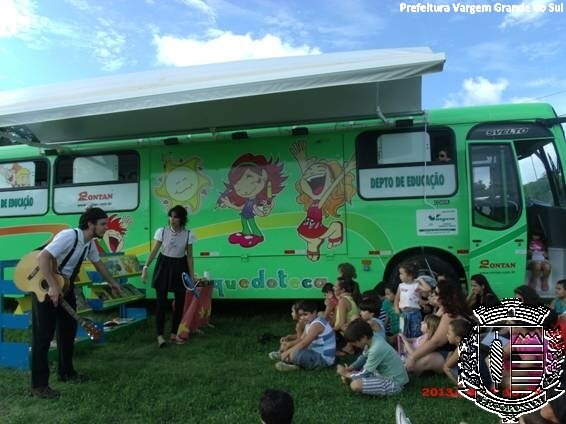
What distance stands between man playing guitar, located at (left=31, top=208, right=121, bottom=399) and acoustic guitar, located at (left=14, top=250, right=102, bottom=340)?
6 centimetres

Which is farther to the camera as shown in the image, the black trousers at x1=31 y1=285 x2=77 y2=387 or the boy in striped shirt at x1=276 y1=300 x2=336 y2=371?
the boy in striped shirt at x1=276 y1=300 x2=336 y2=371

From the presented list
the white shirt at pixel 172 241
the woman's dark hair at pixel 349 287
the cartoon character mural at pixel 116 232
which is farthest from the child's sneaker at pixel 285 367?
the cartoon character mural at pixel 116 232

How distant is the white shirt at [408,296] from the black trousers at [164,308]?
106 inches

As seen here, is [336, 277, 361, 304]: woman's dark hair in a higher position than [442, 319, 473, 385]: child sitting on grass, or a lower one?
higher

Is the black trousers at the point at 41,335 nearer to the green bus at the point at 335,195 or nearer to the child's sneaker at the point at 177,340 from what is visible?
the child's sneaker at the point at 177,340

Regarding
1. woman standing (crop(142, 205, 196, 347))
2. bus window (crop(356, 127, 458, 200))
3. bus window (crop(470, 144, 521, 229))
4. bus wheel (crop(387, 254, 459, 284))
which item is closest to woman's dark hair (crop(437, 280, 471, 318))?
bus wheel (crop(387, 254, 459, 284))

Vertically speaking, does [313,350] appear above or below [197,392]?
above

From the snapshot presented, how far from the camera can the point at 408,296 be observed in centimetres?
587

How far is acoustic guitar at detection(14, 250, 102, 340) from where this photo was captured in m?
4.70

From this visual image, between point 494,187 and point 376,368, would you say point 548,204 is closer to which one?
point 494,187

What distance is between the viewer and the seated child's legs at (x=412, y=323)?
226 inches

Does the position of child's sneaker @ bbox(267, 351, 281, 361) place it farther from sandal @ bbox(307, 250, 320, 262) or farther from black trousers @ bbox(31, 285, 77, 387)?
black trousers @ bbox(31, 285, 77, 387)

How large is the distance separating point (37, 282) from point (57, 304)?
0.28 meters

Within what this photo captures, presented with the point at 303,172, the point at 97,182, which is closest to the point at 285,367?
the point at 303,172
